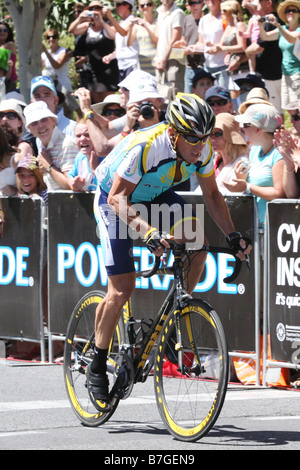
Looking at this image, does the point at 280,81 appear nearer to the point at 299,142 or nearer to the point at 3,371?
the point at 299,142

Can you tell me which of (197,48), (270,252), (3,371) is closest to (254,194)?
(270,252)

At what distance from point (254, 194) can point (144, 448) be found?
10.2ft

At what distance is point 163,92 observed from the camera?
1412 centimetres

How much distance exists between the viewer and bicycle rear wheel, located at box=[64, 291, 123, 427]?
22.6 feet

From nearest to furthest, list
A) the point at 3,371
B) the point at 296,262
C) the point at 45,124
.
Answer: the point at 296,262, the point at 3,371, the point at 45,124

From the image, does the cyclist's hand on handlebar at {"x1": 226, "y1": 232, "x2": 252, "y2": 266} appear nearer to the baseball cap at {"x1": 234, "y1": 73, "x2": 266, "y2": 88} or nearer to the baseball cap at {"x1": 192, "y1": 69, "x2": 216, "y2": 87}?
the baseball cap at {"x1": 234, "y1": 73, "x2": 266, "y2": 88}

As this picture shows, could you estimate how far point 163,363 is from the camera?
21.0ft

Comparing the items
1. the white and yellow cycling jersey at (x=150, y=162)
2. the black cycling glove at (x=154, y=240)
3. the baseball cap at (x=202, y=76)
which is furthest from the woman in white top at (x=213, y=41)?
the black cycling glove at (x=154, y=240)

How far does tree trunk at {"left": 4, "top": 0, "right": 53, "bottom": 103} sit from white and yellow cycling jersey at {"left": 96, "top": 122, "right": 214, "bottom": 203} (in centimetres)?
1064

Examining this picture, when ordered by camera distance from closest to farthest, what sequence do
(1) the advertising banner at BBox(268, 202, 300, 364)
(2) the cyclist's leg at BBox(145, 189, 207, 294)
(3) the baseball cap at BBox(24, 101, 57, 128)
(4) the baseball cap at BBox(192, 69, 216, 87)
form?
(2) the cyclist's leg at BBox(145, 189, 207, 294), (1) the advertising banner at BBox(268, 202, 300, 364), (3) the baseball cap at BBox(24, 101, 57, 128), (4) the baseball cap at BBox(192, 69, 216, 87)

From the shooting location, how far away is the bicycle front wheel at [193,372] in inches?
233

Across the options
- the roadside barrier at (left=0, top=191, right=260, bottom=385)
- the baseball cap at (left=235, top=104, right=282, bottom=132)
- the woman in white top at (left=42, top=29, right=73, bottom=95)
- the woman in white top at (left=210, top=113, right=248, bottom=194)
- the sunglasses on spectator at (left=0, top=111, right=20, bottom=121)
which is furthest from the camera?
the woman in white top at (left=42, top=29, right=73, bottom=95)

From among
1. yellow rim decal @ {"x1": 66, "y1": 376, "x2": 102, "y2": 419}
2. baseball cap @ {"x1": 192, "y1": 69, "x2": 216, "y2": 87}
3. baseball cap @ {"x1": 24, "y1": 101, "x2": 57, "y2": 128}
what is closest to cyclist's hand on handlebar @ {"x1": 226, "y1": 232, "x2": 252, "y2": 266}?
yellow rim decal @ {"x1": 66, "y1": 376, "x2": 102, "y2": 419}

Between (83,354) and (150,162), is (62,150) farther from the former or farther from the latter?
Result: (150,162)
